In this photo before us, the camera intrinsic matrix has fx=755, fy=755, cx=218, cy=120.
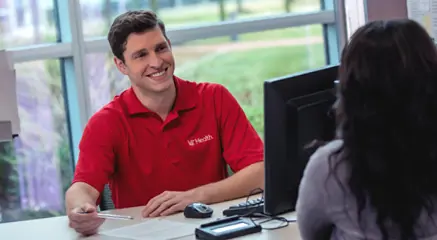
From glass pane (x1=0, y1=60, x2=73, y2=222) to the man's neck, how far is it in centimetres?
94

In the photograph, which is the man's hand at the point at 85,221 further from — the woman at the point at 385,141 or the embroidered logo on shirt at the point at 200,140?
the woman at the point at 385,141

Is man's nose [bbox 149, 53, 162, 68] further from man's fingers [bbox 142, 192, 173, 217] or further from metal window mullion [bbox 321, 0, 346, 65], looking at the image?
metal window mullion [bbox 321, 0, 346, 65]

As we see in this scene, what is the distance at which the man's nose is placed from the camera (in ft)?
9.39

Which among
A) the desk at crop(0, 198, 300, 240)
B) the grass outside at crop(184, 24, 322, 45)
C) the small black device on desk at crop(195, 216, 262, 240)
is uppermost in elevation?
the grass outside at crop(184, 24, 322, 45)

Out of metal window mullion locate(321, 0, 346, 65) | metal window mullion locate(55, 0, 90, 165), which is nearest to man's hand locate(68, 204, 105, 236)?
metal window mullion locate(55, 0, 90, 165)

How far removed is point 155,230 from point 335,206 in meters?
0.80

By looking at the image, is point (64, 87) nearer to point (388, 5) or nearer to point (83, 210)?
point (83, 210)

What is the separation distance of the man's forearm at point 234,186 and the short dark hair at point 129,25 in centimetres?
67

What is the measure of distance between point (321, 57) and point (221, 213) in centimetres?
235

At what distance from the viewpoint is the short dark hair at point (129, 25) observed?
113 inches

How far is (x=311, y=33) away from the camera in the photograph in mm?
4512

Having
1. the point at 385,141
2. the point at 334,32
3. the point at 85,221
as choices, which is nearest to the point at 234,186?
the point at 85,221

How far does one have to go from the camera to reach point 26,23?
3.63m

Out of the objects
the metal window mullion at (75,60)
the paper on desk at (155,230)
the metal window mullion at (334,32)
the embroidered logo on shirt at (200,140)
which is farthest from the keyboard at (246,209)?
the metal window mullion at (334,32)
